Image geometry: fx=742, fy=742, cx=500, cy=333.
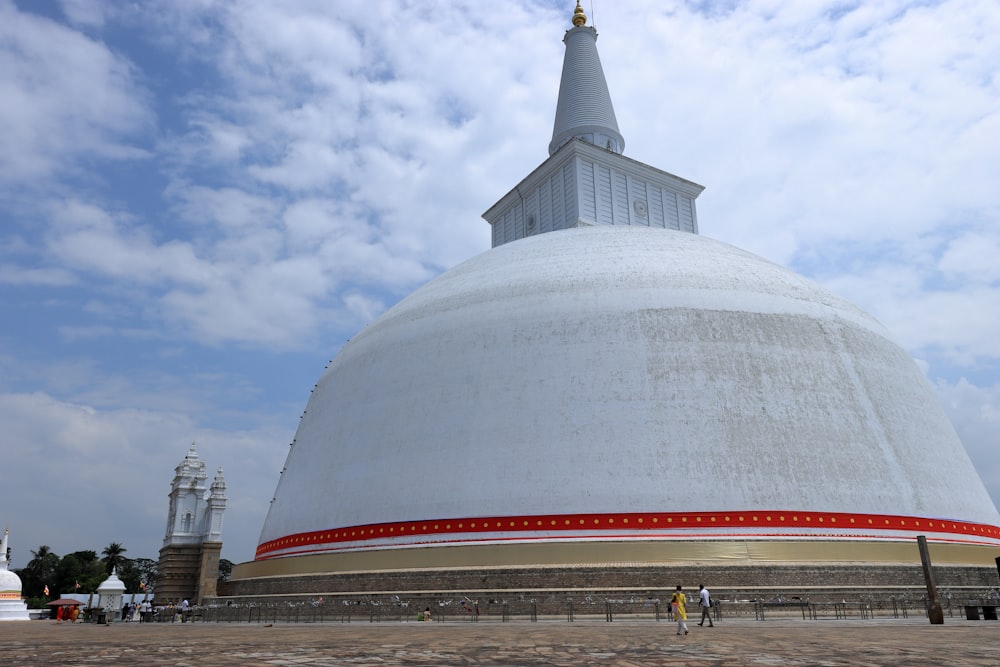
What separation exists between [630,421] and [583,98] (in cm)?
1816

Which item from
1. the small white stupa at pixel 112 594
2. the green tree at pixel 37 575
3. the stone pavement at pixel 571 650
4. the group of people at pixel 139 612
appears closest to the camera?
the stone pavement at pixel 571 650

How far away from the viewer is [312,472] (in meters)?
20.1

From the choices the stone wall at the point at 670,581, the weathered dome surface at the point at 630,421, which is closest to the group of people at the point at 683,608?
the stone wall at the point at 670,581

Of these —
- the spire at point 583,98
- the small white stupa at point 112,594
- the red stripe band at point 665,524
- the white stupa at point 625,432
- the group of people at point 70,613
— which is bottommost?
the group of people at point 70,613

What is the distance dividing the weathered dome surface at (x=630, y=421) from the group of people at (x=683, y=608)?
1705 millimetres

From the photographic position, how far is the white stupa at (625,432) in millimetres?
15555

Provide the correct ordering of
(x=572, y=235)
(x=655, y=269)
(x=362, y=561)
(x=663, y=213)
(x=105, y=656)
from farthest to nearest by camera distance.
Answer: (x=663, y=213), (x=572, y=235), (x=655, y=269), (x=362, y=561), (x=105, y=656)

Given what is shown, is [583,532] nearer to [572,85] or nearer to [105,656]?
[105,656]

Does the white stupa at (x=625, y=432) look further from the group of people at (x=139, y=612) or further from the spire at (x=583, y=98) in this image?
the spire at (x=583, y=98)

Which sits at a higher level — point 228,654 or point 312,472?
point 312,472

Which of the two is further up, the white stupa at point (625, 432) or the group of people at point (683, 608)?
the white stupa at point (625, 432)

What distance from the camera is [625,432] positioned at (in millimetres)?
16188

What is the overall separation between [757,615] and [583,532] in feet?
12.0

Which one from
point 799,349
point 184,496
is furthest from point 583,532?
point 184,496
